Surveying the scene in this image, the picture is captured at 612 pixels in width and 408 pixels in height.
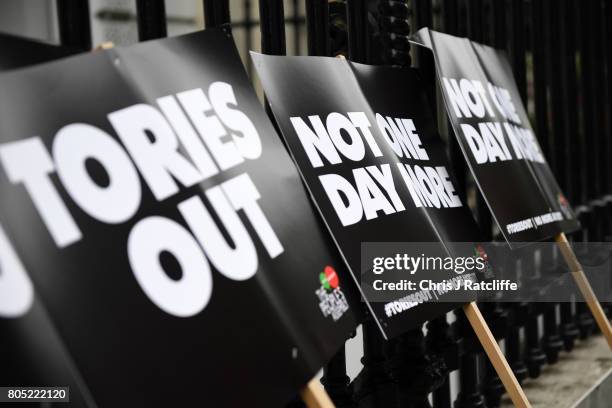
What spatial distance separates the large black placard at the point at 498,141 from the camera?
1316 mm

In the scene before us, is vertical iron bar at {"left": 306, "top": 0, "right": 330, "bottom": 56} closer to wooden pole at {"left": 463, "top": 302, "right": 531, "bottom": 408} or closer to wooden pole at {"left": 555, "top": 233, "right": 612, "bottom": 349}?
wooden pole at {"left": 463, "top": 302, "right": 531, "bottom": 408}

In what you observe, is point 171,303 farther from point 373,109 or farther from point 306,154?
point 373,109

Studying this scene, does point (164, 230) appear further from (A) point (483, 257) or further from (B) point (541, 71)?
(B) point (541, 71)

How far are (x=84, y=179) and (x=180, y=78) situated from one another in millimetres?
197

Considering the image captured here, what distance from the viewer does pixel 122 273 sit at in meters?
0.64

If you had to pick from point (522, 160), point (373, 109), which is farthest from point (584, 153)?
point (373, 109)

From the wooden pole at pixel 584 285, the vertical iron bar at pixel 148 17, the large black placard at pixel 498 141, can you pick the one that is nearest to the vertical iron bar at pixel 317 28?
the large black placard at pixel 498 141

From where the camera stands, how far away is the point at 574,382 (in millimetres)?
1721

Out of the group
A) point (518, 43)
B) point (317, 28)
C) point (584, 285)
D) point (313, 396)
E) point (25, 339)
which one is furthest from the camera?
point (518, 43)

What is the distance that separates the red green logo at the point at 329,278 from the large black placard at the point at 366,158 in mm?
29

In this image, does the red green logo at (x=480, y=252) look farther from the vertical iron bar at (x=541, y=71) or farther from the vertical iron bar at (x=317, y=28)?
the vertical iron bar at (x=541, y=71)

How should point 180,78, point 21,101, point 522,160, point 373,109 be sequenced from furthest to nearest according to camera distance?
point 522,160, point 373,109, point 180,78, point 21,101

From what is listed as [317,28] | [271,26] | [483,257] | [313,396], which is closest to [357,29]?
[317,28]

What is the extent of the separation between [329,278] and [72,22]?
407 mm
